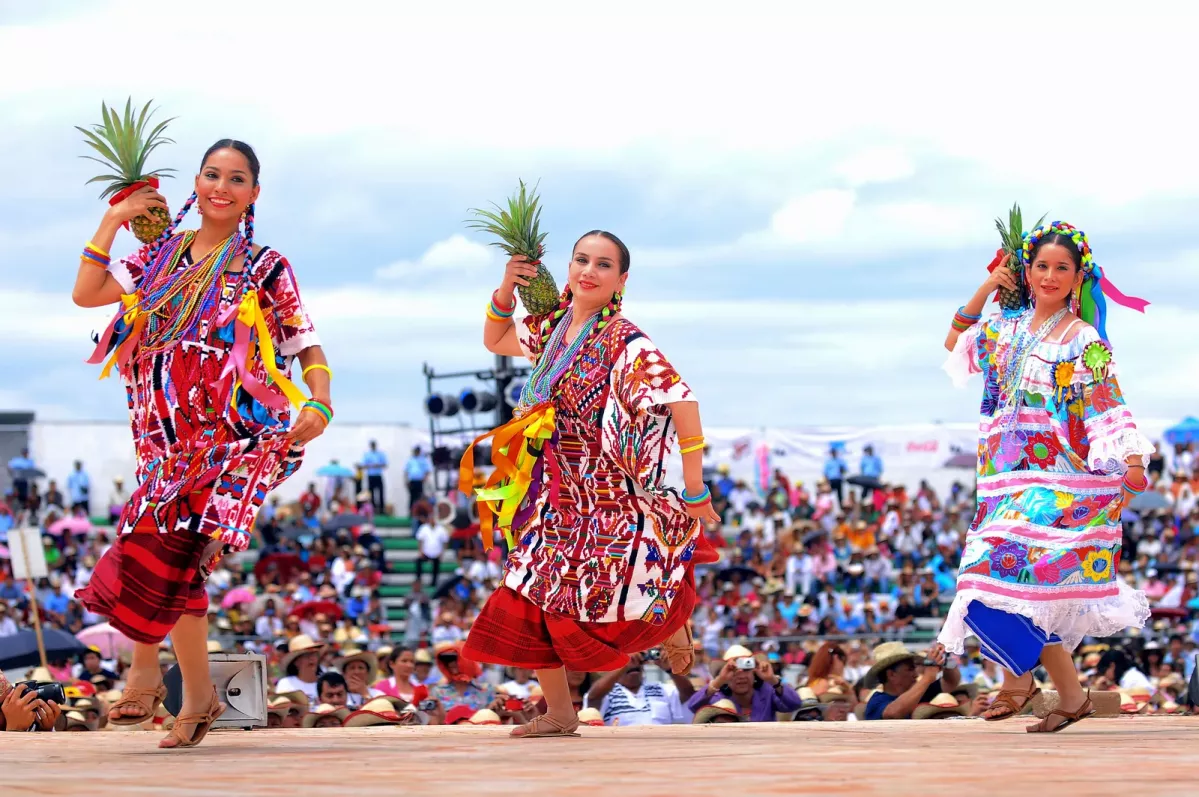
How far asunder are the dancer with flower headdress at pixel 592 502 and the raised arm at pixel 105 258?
1515 mm

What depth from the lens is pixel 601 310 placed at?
6246mm

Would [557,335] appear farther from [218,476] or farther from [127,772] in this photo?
[127,772]

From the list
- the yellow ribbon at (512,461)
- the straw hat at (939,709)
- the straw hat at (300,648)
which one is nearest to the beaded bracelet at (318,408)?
the yellow ribbon at (512,461)

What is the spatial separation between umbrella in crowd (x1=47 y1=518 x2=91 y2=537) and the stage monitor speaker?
18.0 metres

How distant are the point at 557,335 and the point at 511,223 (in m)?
0.53

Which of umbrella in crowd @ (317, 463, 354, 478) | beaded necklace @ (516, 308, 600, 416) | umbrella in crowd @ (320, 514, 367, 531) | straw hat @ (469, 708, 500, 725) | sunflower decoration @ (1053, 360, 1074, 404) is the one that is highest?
umbrella in crowd @ (317, 463, 354, 478)

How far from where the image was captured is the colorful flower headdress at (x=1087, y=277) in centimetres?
656

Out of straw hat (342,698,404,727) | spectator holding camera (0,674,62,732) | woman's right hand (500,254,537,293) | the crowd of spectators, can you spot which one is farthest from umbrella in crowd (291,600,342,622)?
woman's right hand (500,254,537,293)

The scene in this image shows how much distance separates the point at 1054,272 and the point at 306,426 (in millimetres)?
3037

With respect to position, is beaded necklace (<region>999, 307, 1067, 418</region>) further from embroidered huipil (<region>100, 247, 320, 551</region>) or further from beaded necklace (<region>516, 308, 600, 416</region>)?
embroidered huipil (<region>100, 247, 320, 551</region>)

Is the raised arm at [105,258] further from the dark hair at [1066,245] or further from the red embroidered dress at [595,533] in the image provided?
the dark hair at [1066,245]

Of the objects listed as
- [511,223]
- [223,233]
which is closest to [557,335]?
[511,223]

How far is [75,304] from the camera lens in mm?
5590

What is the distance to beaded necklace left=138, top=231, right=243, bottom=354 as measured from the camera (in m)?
5.47
